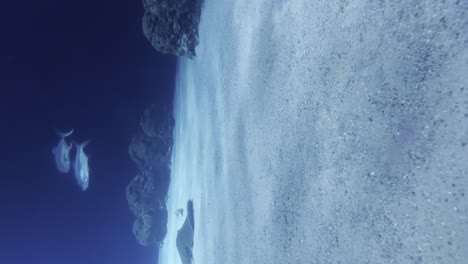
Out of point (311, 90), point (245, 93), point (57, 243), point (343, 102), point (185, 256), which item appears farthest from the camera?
point (57, 243)

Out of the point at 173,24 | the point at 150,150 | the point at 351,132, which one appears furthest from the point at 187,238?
the point at 351,132

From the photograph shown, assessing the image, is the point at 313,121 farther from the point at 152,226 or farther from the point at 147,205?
the point at 152,226

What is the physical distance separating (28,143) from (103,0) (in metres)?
5.10

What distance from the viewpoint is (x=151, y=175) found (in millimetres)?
10508

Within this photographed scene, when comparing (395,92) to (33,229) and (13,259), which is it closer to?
(33,229)

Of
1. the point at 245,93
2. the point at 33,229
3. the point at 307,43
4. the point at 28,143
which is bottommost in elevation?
the point at 307,43

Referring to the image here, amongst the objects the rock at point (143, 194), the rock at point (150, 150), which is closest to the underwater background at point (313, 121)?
the rock at point (150, 150)

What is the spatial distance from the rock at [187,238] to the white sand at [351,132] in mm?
2779

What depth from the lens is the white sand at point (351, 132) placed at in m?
0.90

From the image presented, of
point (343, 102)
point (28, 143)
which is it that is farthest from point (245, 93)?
point (28, 143)

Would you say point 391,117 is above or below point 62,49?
below

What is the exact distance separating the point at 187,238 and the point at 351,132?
17.3 feet

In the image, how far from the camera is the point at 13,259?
11773mm

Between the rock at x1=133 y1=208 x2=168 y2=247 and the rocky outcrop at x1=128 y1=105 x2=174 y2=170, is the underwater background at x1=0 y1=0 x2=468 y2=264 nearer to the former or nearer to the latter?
Answer: the rocky outcrop at x1=128 y1=105 x2=174 y2=170
